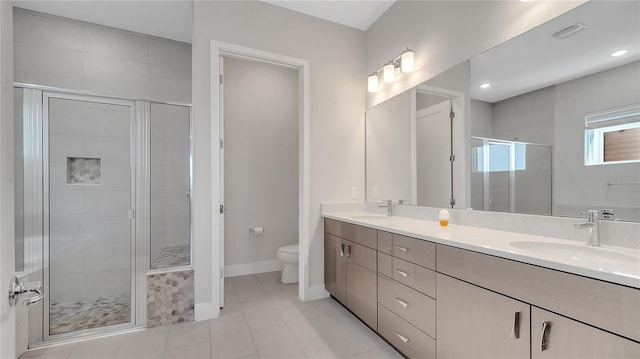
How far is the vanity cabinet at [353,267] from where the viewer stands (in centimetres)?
200

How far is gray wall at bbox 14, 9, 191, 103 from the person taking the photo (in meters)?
2.63

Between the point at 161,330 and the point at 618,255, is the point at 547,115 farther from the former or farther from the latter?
the point at 161,330

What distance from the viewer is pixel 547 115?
57.7 inches

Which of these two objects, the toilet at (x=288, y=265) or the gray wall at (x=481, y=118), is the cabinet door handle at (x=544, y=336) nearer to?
the gray wall at (x=481, y=118)

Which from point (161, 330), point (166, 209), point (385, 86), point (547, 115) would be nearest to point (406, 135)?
point (385, 86)

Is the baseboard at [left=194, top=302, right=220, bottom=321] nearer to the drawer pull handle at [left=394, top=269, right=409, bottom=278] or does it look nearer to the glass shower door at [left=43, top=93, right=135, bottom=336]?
the glass shower door at [left=43, top=93, right=135, bottom=336]

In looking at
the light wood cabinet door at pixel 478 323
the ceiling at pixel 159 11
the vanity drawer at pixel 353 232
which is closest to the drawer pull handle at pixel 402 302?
the light wood cabinet door at pixel 478 323

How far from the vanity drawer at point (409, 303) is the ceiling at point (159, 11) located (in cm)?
248

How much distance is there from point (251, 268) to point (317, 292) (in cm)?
117

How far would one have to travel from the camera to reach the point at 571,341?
898mm

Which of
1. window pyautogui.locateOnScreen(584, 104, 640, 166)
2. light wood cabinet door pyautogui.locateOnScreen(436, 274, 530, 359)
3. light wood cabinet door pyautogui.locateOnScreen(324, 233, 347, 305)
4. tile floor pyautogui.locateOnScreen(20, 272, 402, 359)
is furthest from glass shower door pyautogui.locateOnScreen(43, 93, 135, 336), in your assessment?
window pyautogui.locateOnScreen(584, 104, 640, 166)

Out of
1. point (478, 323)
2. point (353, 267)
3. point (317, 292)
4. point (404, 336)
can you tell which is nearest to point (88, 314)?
point (317, 292)

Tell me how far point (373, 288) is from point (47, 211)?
2715 mm

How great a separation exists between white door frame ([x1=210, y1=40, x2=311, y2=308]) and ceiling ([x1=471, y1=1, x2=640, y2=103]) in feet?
4.95
